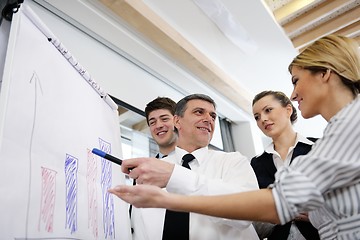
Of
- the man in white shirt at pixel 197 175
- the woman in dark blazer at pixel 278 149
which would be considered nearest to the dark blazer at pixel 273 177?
the woman in dark blazer at pixel 278 149

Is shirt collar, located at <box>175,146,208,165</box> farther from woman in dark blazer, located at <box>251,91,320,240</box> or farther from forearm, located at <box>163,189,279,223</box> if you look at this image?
forearm, located at <box>163,189,279,223</box>

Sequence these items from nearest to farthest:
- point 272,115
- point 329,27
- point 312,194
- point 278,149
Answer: point 312,194, point 278,149, point 272,115, point 329,27

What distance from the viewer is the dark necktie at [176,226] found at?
890 millimetres

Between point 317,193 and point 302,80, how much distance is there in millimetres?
431

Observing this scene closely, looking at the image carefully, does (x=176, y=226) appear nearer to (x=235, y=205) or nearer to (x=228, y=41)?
(x=235, y=205)

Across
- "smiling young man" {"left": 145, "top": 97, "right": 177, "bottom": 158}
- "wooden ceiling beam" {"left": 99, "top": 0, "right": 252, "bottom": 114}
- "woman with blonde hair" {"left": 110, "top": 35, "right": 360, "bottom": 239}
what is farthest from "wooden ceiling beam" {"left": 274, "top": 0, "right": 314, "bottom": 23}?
"woman with blonde hair" {"left": 110, "top": 35, "right": 360, "bottom": 239}

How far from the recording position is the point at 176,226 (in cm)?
91

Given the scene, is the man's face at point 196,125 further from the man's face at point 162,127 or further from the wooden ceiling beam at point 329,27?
the wooden ceiling beam at point 329,27

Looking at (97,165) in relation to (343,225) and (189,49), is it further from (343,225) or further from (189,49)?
(189,49)

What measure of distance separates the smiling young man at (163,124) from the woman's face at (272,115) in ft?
1.72

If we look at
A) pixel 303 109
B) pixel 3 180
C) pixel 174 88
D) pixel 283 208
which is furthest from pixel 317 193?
pixel 174 88

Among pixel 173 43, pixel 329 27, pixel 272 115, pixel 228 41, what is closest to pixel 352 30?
pixel 329 27

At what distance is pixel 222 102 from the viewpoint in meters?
3.06

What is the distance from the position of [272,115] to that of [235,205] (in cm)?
114
